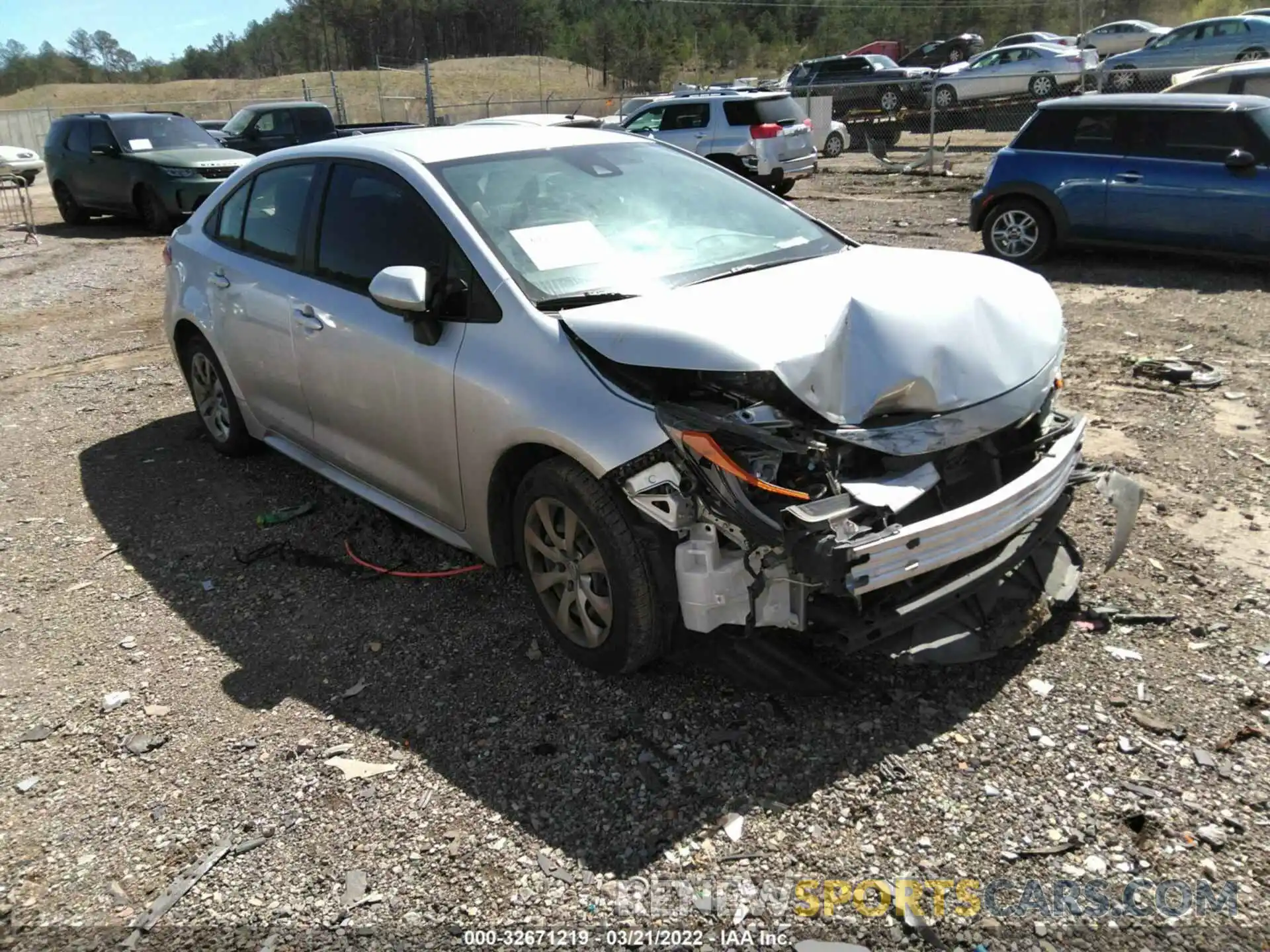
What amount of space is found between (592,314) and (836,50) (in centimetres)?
6918

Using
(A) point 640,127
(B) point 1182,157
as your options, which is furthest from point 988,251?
(A) point 640,127

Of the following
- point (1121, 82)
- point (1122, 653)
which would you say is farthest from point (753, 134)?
point (1122, 653)

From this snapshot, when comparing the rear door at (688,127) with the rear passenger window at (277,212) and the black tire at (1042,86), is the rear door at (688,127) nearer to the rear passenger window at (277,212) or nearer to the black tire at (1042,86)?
the black tire at (1042,86)

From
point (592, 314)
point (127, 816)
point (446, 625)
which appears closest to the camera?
point (127, 816)

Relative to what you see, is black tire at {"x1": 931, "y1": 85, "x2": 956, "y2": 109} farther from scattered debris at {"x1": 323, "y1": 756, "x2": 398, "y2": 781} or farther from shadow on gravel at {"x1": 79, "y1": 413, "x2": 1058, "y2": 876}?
scattered debris at {"x1": 323, "y1": 756, "x2": 398, "y2": 781}

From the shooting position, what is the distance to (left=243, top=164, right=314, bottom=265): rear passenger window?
4.58 meters

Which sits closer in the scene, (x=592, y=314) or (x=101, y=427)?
(x=592, y=314)

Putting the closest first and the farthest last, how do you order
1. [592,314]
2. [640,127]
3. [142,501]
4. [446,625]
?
[592,314] < [446,625] < [142,501] < [640,127]

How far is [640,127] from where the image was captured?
1820cm

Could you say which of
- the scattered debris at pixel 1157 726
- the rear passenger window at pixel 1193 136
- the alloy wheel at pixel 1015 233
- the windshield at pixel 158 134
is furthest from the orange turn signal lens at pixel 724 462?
the windshield at pixel 158 134

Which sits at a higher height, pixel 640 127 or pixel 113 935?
pixel 640 127

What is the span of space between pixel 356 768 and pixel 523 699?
23.5 inches

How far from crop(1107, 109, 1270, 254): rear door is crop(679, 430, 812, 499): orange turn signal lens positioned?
8.03 m

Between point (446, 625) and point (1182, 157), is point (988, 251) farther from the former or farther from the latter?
point (446, 625)
